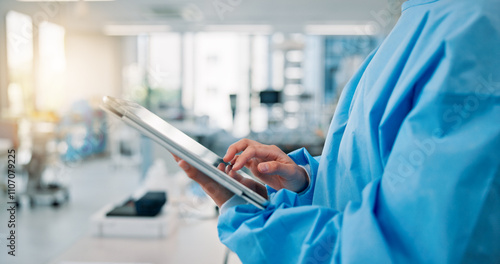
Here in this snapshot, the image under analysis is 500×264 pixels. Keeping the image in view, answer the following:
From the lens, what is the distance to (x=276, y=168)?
0.81 m

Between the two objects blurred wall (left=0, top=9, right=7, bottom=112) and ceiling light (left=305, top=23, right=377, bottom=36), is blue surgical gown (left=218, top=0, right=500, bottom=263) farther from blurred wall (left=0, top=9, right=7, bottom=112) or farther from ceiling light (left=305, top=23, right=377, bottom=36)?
ceiling light (left=305, top=23, right=377, bottom=36)

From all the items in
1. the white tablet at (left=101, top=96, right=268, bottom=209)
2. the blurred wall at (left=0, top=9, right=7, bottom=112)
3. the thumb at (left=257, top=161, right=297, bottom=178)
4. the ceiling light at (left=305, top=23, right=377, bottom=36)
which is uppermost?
the ceiling light at (left=305, top=23, right=377, bottom=36)

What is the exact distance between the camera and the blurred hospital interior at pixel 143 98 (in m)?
1.66

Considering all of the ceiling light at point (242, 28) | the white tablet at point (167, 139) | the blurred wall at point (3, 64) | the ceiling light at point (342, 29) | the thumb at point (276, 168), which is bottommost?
the thumb at point (276, 168)

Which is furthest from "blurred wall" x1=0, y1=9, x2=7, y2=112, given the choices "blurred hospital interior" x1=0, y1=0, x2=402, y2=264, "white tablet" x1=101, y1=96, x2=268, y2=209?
"white tablet" x1=101, y1=96, x2=268, y2=209

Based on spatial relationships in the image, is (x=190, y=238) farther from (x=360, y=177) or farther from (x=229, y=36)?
(x=229, y=36)

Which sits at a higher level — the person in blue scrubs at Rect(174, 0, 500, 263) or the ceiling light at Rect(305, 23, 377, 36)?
the ceiling light at Rect(305, 23, 377, 36)

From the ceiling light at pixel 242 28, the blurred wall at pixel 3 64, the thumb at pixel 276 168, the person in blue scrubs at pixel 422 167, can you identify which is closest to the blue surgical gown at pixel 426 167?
the person in blue scrubs at pixel 422 167

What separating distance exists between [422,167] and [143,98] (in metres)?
8.14

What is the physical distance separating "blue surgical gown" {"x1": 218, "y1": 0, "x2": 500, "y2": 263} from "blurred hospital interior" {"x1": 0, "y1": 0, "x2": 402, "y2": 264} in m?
0.72

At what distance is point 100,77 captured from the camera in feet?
30.6

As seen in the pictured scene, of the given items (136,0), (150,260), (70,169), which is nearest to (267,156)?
(150,260)

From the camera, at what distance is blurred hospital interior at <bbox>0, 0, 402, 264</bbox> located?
1664mm

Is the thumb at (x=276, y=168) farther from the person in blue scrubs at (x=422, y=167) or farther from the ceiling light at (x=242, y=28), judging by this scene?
the ceiling light at (x=242, y=28)
